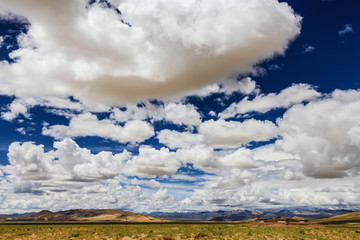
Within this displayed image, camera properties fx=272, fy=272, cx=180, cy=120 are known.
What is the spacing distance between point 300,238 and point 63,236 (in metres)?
44.9

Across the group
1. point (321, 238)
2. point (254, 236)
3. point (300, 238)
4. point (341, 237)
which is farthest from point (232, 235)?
point (341, 237)

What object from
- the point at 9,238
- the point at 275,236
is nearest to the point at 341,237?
the point at 275,236

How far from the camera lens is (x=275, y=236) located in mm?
50344

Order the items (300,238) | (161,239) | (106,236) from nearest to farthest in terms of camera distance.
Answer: (161,239), (300,238), (106,236)

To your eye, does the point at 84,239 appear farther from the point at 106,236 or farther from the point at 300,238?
the point at 300,238

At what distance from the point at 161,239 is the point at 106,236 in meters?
12.6

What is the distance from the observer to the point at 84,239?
4912 centimetres

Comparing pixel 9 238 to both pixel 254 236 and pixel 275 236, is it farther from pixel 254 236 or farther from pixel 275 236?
pixel 275 236

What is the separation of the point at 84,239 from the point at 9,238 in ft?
58.6

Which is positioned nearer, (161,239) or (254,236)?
(161,239)

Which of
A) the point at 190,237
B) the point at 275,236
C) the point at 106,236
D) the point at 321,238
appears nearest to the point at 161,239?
the point at 190,237

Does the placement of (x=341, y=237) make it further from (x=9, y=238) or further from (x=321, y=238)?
(x=9, y=238)

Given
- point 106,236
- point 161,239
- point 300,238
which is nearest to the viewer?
point 161,239

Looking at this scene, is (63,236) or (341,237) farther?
(63,236)
